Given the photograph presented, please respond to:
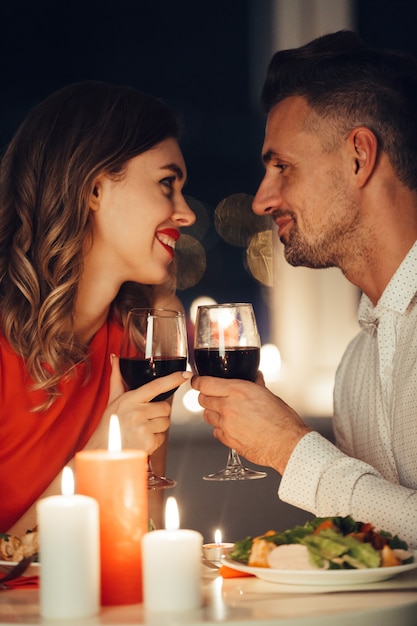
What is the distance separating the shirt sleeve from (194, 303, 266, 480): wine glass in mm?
94

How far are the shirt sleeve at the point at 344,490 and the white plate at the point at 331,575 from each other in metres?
0.36

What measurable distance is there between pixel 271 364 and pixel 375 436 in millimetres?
1008

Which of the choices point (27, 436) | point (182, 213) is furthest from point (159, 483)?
point (182, 213)

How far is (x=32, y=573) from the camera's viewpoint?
1275 mm

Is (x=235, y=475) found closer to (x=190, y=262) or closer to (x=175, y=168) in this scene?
(x=175, y=168)

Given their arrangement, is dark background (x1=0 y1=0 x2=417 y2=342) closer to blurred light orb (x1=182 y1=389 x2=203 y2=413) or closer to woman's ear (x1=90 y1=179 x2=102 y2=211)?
blurred light orb (x1=182 y1=389 x2=203 y2=413)

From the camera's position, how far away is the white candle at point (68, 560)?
3.32 ft

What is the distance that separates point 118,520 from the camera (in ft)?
3.63

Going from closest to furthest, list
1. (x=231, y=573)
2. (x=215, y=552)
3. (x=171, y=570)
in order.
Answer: (x=171, y=570)
(x=231, y=573)
(x=215, y=552)

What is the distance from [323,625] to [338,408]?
138cm

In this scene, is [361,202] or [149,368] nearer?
[149,368]

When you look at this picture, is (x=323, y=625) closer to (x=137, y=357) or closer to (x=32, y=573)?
(x=32, y=573)

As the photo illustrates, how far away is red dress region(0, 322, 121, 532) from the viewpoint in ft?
6.93

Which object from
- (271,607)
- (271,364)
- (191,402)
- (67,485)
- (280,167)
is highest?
(280,167)
